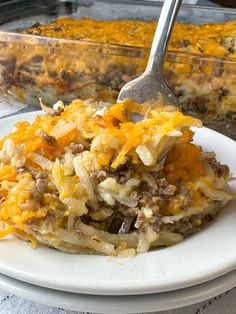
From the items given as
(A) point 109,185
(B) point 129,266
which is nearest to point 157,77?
(A) point 109,185

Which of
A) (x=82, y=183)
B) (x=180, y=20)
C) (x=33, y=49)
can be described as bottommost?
(x=180, y=20)

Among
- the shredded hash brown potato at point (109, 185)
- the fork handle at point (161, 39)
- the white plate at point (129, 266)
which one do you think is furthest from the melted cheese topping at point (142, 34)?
the white plate at point (129, 266)

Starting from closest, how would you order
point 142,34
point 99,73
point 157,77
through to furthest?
point 157,77, point 99,73, point 142,34

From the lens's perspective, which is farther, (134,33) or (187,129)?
(134,33)

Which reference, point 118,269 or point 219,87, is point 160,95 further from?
point 118,269

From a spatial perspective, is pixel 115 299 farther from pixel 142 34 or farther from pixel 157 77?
pixel 142 34

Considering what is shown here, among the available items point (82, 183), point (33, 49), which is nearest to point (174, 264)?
point (82, 183)

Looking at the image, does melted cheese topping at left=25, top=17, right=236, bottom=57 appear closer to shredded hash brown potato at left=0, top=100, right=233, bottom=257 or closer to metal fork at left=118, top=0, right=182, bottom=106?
metal fork at left=118, top=0, right=182, bottom=106
